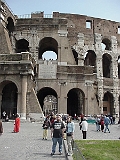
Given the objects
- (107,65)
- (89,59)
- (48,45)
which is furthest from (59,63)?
(107,65)

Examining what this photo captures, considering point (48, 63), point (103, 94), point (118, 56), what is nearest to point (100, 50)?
point (118, 56)

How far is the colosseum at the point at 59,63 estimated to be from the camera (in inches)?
903

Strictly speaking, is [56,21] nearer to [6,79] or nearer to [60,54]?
[60,54]

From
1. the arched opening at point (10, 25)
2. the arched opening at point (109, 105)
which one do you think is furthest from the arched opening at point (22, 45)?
the arched opening at point (109, 105)

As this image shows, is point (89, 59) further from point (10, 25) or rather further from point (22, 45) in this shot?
point (10, 25)

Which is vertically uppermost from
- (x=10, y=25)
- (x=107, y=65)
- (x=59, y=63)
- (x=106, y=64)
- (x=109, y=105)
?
(x=10, y=25)

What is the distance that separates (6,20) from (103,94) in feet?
51.3

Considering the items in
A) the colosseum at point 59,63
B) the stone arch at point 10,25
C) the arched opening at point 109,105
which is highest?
the stone arch at point 10,25

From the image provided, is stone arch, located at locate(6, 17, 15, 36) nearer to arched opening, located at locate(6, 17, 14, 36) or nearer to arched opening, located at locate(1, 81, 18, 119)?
arched opening, located at locate(6, 17, 14, 36)

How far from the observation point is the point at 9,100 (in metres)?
25.6

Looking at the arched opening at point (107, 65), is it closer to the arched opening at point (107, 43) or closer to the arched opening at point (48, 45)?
the arched opening at point (107, 43)

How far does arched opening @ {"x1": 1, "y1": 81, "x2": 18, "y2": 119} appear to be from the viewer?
81.9 feet

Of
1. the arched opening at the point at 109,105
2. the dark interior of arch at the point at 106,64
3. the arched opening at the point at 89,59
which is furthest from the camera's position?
the dark interior of arch at the point at 106,64

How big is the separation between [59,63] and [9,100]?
7387 millimetres
